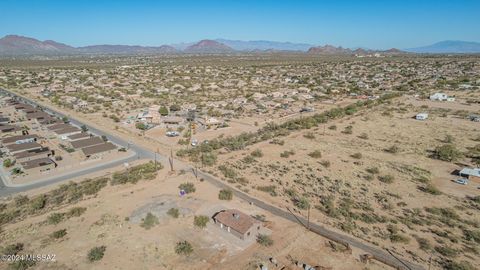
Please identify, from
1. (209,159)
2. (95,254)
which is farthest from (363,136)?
(95,254)

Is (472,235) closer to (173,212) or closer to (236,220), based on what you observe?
(236,220)

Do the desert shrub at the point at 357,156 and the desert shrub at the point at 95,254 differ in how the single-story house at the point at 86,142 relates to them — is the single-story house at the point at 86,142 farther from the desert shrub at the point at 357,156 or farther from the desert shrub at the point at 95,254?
the desert shrub at the point at 357,156

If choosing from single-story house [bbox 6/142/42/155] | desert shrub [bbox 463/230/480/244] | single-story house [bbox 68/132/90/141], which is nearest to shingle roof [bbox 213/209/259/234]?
desert shrub [bbox 463/230/480/244]

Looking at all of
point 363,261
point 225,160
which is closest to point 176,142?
point 225,160

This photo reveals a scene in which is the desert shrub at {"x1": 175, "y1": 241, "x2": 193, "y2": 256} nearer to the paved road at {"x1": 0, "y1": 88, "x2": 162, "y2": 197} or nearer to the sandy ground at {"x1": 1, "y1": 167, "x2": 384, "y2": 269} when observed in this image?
the sandy ground at {"x1": 1, "y1": 167, "x2": 384, "y2": 269}

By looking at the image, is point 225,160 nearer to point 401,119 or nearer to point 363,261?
point 363,261

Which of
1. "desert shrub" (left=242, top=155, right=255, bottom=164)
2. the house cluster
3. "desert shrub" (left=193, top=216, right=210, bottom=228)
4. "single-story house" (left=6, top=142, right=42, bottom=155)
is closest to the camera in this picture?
"desert shrub" (left=193, top=216, right=210, bottom=228)
